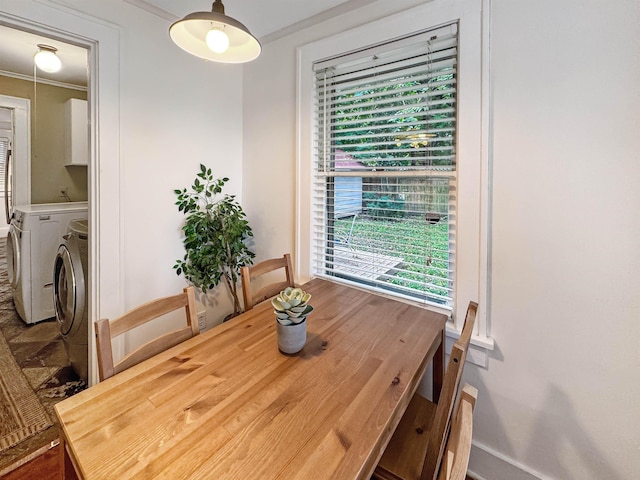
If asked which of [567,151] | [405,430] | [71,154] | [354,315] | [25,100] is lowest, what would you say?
[405,430]

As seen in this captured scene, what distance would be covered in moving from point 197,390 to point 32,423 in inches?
64.3

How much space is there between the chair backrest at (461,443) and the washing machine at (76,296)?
2091 millimetres

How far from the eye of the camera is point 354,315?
1.47 metres

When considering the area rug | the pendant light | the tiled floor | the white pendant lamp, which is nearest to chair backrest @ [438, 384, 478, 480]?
the pendant light

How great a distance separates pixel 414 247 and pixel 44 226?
3.19 meters

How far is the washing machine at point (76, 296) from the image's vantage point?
A: 75.8 inches

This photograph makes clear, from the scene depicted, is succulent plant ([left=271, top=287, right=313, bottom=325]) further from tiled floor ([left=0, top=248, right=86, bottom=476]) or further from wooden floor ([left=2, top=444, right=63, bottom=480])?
tiled floor ([left=0, top=248, right=86, bottom=476])

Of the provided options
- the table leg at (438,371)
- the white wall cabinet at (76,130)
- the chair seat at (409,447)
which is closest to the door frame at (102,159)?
the chair seat at (409,447)

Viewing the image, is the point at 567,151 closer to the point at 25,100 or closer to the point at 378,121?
the point at 378,121

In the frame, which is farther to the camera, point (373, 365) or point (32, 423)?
point (32, 423)

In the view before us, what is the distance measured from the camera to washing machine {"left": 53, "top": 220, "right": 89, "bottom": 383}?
6.31 feet

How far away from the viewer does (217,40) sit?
1146 mm

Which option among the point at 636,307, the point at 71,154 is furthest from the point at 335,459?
the point at 71,154

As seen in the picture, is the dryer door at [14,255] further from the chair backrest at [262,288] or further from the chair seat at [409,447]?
the chair seat at [409,447]
